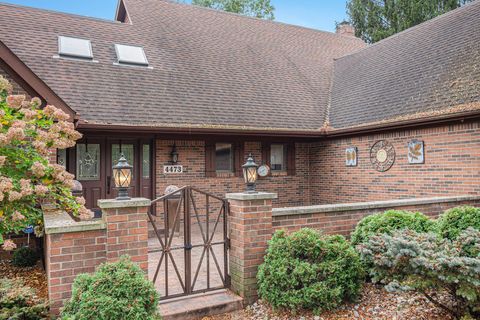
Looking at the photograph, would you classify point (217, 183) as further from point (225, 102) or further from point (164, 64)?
point (164, 64)

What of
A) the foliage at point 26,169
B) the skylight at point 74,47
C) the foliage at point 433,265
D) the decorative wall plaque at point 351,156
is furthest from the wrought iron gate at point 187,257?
the skylight at point 74,47

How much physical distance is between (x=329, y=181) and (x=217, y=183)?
133 inches

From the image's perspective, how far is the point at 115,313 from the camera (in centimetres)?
308

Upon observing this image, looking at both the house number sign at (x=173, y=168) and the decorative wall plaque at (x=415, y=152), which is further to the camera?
the house number sign at (x=173, y=168)

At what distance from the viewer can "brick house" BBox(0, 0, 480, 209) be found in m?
8.16

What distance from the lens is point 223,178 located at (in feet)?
33.4

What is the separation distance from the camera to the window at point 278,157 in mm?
11148

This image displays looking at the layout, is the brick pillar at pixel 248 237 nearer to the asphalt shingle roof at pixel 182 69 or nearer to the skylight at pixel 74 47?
the asphalt shingle roof at pixel 182 69

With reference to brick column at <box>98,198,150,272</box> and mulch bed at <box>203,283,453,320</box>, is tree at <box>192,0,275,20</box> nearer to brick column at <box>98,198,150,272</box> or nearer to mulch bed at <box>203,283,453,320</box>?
brick column at <box>98,198,150,272</box>

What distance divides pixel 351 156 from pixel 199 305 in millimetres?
7156

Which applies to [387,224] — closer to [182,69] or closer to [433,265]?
[433,265]

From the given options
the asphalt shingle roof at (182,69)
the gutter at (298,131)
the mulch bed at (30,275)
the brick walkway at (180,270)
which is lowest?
the mulch bed at (30,275)

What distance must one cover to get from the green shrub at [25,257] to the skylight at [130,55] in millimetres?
5881

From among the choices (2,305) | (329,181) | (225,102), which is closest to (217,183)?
(225,102)
